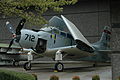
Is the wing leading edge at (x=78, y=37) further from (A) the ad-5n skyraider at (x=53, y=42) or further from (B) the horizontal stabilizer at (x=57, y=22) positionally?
(B) the horizontal stabilizer at (x=57, y=22)

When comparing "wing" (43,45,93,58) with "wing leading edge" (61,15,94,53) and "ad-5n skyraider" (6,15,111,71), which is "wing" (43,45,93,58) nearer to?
"ad-5n skyraider" (6,15,111,71)

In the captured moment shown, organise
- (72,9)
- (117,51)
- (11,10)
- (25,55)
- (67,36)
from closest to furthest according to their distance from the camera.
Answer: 1. (11,10)
2. (117,51)
3. (67,36)
4. (25,55)
5. (72,9)

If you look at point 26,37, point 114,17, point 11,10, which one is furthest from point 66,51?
point 11,10

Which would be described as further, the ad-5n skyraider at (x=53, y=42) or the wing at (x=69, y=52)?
the wing at (x=69, y=52)

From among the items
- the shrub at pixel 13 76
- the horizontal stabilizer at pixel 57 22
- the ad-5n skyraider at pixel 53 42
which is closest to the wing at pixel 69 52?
the ad-5n skyraider at pixel 53 42

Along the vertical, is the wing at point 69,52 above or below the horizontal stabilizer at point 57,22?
below

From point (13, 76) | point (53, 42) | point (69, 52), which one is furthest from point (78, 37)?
point (13, 76)

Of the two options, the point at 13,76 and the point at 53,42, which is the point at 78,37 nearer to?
the point at 53,42

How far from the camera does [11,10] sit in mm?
6746

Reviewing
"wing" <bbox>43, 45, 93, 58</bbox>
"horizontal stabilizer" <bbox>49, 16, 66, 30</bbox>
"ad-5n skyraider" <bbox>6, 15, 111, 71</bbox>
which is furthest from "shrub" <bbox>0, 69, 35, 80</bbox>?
"horizontal stabilizer" <bbox>49, 16, 66, 30</bbox>

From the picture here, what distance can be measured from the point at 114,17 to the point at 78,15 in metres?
16.1

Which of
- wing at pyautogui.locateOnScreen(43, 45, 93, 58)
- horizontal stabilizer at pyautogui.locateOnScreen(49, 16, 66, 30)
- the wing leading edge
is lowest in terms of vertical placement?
wing at pyautogui.locateOnScreen(43, 45, 93, 58)

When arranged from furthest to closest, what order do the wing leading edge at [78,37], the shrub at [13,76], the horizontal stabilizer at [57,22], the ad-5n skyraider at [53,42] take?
the horizontal stabilizer at [57,22] → the ad-5n skyraider at [53,42] → the wing leading edge at [78,37] → the shrub at [13,76]

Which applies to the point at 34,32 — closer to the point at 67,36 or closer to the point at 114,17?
the point at 67,36
